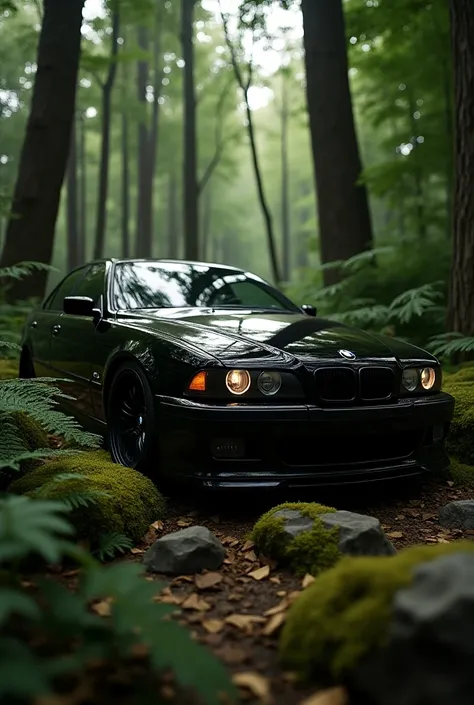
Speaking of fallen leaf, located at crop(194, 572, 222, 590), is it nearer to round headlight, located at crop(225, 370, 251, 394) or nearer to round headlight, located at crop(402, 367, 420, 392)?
round headlight, located at crop(225, 370, 251, 394)

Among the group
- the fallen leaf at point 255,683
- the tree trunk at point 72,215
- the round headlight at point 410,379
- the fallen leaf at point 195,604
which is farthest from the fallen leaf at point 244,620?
the tree trunk at point 72,215

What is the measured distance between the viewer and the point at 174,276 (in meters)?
4.95

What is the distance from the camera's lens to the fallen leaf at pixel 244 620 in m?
2.21

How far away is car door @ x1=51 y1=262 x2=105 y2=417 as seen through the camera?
4.62 metres

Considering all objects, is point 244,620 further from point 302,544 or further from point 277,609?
point 302,544

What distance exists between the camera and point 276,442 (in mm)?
3340

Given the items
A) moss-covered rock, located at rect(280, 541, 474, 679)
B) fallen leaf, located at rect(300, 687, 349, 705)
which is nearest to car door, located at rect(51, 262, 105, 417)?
moss-covered rock, located at rect(280, 541, 474, 679)

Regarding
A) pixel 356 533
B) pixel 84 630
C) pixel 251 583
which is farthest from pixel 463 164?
pixel 84 630

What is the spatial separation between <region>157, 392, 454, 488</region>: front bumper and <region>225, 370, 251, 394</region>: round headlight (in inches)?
3.7

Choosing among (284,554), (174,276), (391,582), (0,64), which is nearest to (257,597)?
(284,554)

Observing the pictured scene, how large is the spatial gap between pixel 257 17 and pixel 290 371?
12.8m

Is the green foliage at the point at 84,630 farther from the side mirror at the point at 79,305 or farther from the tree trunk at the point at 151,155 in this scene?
the tree trunk at the point at 151,155

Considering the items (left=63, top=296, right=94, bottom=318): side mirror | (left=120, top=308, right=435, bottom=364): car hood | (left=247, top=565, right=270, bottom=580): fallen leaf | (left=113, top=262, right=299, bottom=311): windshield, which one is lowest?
(left=247, top=565, right=270, bottom=580): fallen leaf

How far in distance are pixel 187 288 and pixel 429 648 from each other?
3629 mm
